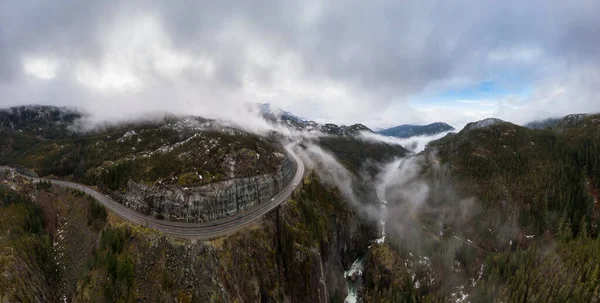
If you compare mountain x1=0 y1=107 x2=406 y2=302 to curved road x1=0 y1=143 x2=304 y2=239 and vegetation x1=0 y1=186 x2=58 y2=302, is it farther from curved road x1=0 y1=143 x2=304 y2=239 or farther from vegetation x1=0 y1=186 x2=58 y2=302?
curved road x1=0 y1=143 x2=304 y2=239

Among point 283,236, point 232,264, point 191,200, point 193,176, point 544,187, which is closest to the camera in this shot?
point 232,264

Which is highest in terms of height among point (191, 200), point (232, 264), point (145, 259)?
point (191, 200)

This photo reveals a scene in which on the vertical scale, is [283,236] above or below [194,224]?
below

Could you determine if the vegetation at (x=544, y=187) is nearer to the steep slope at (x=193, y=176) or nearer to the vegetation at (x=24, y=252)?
the steep slope at (x=193, y=176)

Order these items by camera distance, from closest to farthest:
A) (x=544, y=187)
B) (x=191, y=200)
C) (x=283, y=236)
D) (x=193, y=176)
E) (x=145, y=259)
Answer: (x=145, y=259), (x=191, y=200), (x=193, y=176), (x=283, y=236), (x=544, y=187)

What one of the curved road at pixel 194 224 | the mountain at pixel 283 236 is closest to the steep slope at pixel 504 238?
the mountain at pixel 283 236

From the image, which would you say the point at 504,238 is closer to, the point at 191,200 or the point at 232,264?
the point at 232,264

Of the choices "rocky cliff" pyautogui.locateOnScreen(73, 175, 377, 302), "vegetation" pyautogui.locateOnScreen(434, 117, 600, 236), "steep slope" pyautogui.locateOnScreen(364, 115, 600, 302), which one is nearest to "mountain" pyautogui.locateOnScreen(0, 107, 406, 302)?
"rocky cliff" pyautogui.locateOnScreen(73, 175, 377, 302)

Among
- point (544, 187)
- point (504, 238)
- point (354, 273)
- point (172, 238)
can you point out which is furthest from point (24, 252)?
point (544, 187)

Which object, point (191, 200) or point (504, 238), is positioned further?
point (504, 238)
